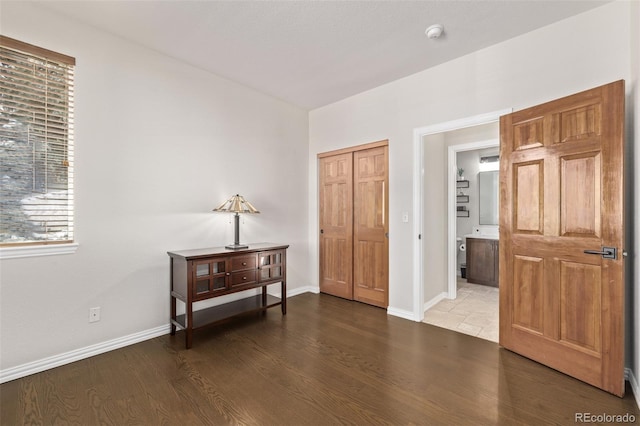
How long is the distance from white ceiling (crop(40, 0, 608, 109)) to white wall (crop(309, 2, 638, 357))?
0.13 meters

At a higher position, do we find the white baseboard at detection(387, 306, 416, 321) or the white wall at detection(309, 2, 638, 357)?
the white wall at detection(309, 2, 638, 357)

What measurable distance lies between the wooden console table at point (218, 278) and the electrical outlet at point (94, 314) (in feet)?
1.92

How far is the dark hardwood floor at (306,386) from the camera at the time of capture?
175 cm

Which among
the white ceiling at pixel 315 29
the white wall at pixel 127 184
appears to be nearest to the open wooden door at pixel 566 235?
the white ceiling at pixel 315 29

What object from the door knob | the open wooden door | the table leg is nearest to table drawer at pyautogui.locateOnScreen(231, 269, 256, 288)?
the table leg

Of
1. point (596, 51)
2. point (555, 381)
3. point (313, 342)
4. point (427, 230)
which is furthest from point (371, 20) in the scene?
point (555, 381)

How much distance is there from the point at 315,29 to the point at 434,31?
100 centimetres

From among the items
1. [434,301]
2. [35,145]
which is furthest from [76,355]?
[434,301]

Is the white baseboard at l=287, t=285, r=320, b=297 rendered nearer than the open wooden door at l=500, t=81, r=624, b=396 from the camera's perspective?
No

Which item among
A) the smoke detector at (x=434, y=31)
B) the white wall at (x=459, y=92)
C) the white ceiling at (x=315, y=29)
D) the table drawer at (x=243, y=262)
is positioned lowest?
the table drawer at (x=243, y=262)

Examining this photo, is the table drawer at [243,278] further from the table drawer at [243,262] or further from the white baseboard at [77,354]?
the white baseboard at [77,354]

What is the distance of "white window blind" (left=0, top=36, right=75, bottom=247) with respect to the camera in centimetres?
212

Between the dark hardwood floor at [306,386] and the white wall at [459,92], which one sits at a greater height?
the white wall at [459,92]

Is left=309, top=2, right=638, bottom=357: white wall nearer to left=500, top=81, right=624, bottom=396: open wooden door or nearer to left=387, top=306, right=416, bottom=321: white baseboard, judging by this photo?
left=387, top=306, right=416, bottom=321: white baseboard
